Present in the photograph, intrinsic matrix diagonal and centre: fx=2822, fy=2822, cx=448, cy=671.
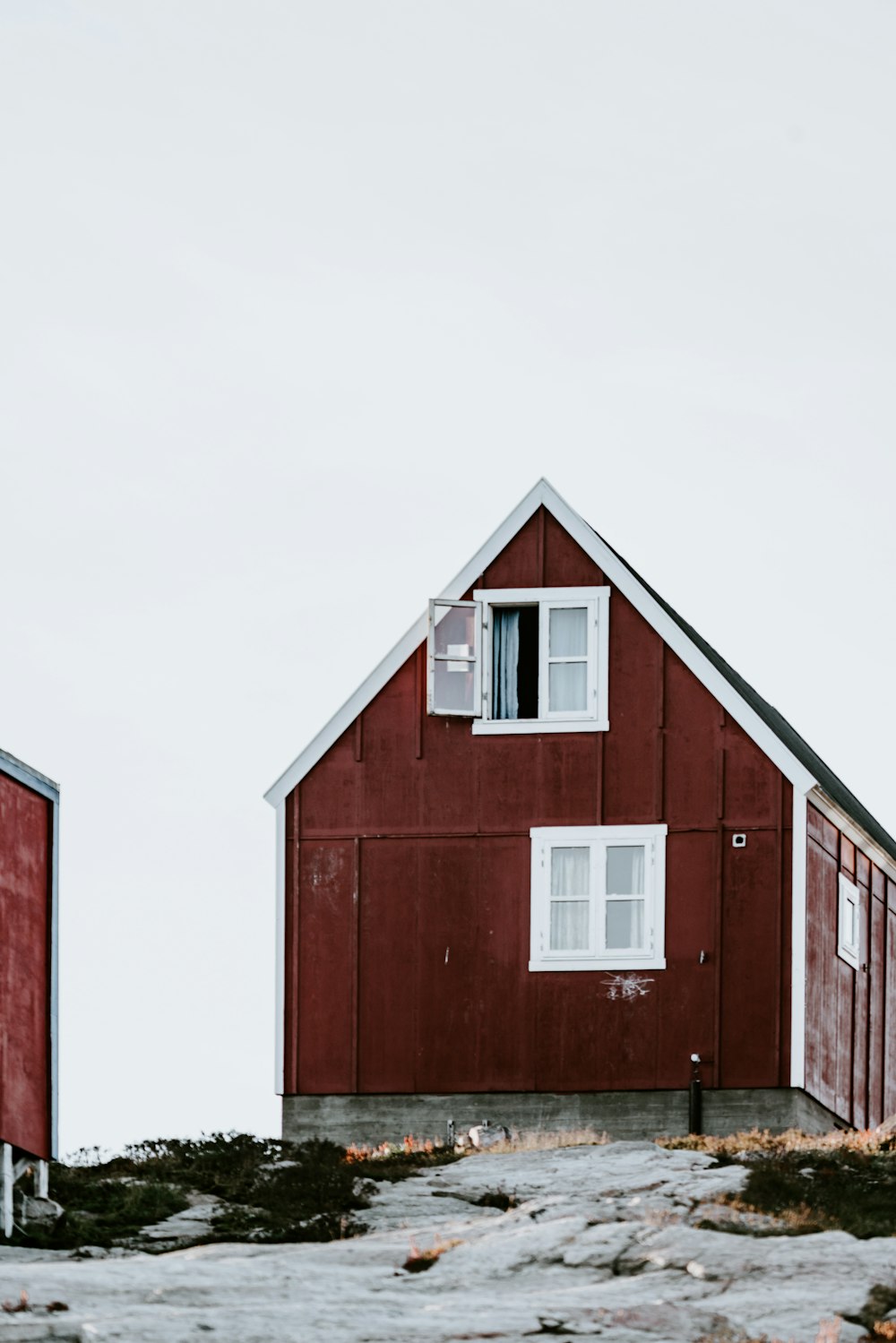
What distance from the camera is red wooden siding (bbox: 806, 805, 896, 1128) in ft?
119

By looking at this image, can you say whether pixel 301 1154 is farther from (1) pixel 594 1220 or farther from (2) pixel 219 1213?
(1) pixel 594 1220

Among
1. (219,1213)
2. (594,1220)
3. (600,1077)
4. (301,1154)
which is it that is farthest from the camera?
(600,1077)

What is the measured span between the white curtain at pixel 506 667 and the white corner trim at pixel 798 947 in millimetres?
3928

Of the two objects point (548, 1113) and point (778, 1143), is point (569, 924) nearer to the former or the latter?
point (548, 1113)

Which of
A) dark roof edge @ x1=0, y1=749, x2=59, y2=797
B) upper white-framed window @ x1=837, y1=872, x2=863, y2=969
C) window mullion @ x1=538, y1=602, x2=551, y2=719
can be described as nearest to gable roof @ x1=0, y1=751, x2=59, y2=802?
dark roof edge @ x1=0, y1=749, x2=59, y2=797

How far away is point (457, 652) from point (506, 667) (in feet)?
2.26

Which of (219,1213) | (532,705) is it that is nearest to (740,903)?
(532,705)

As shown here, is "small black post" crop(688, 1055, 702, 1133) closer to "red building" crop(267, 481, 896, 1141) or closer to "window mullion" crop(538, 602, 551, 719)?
"red building" crop(267, 481, 896, 1141)

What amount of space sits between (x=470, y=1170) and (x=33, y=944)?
529cm

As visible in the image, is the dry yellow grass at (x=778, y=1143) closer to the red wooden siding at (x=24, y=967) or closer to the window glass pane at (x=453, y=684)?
the window glass pane at (x=453, y=684)

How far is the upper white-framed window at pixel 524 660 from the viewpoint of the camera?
36500mm

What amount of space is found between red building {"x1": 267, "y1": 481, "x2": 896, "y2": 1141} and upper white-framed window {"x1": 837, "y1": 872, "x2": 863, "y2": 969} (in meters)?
0.46

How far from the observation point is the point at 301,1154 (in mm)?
32625

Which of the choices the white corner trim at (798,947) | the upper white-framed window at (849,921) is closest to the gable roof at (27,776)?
the white corner trim at (798,947)
